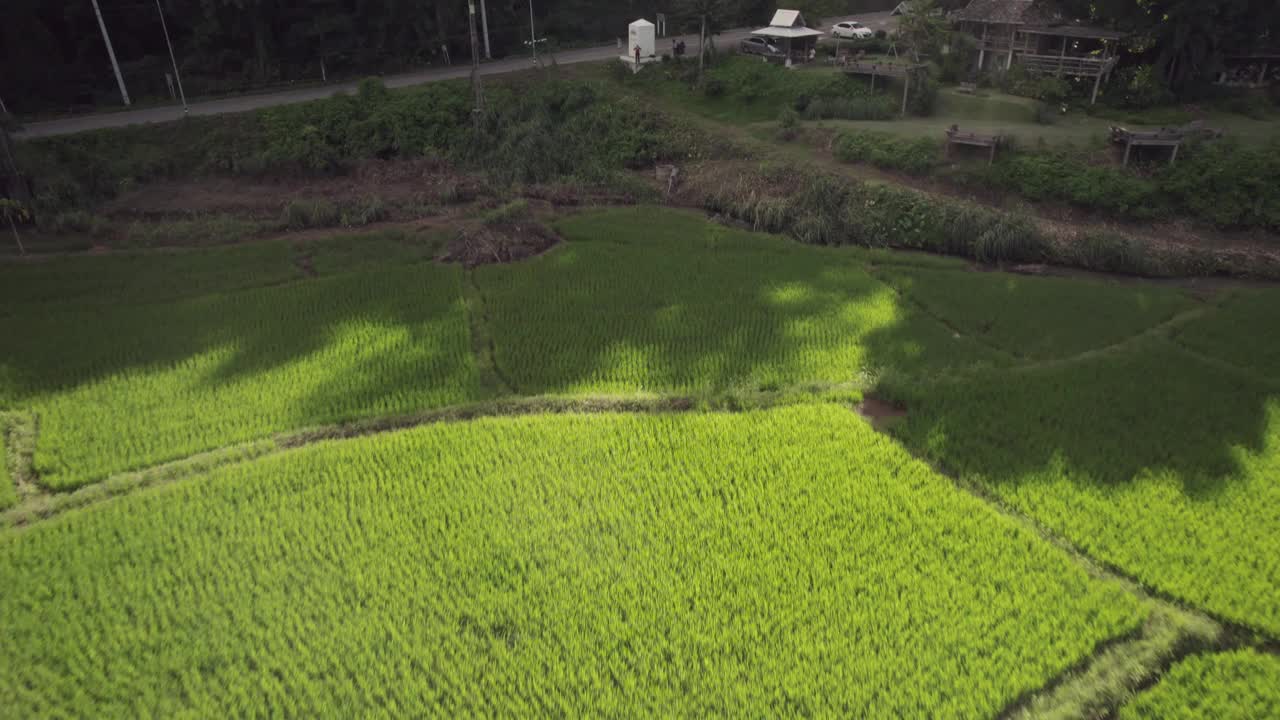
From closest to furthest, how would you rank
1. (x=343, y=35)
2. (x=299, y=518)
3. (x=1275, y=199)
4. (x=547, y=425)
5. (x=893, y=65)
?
(x=299, y=518) < (x=547, y=425) < (x=1275, y=199) < (x=893, y=65) < (x=343, y=35)

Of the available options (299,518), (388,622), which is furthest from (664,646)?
(299,518)

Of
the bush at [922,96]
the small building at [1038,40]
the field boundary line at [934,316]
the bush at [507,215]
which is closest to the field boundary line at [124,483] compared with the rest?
the bush at [507,215]

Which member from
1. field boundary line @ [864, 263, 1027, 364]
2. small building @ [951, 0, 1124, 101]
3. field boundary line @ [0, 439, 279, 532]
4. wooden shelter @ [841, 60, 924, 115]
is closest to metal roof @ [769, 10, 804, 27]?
wooden shelter @ [841, 60, 924, 115]

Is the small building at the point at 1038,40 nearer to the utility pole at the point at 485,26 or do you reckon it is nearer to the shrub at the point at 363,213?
the utility pole at the point at 485,26

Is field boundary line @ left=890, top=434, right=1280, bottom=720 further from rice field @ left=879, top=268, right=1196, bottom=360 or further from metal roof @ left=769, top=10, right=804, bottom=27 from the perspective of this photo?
metal roof @ left=769, top=10, right=804, bottom=27

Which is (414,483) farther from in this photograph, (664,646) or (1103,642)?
(1103,642)

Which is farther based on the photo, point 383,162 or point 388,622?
point 383,162

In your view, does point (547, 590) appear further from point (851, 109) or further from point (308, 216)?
point (851, 109)
